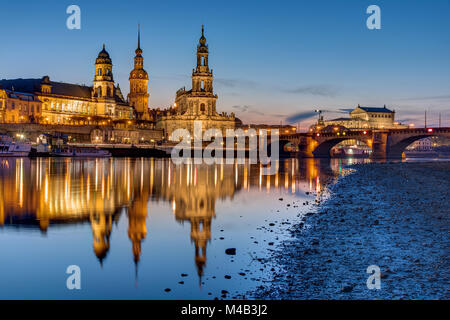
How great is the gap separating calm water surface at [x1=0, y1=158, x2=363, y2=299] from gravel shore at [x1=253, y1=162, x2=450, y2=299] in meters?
0.85

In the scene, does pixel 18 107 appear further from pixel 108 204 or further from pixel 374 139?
pixel 108 204

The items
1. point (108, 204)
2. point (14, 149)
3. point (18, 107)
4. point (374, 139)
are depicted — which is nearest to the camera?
point (108, 204)

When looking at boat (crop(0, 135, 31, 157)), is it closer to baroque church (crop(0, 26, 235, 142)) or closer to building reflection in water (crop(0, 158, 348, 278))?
baroque church (crop(0, 26, 235, 142))

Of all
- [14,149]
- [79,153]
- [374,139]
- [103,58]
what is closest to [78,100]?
[103,58]

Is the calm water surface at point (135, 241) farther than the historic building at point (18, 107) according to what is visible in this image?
No

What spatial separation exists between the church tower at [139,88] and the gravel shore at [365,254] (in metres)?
149

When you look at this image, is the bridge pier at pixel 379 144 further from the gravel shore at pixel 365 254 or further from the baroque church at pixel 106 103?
the gravel shore at pixel 365 254

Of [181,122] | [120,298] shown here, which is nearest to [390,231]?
[120,298]

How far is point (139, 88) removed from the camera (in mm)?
163000

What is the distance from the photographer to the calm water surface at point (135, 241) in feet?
31.8


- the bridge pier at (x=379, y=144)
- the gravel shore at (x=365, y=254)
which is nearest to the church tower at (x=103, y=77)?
the bridge pier at (x=379, y=144)

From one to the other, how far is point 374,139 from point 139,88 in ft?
317
